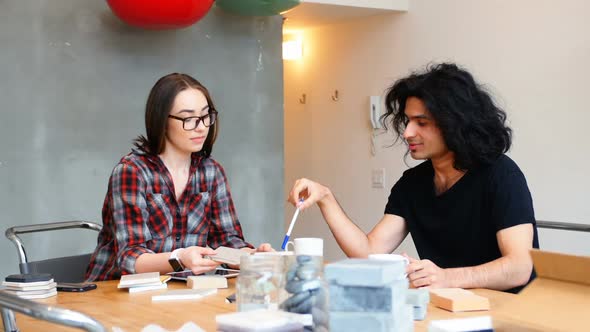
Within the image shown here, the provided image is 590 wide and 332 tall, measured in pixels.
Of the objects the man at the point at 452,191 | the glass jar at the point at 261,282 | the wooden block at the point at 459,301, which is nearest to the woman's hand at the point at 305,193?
the man at the point at 452,191

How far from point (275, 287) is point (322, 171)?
472 centimetres

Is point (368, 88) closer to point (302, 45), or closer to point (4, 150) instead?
point (302, 45)

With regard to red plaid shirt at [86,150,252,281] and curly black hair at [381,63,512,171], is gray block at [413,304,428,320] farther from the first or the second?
red plaid shirt at [86,150,252,281]

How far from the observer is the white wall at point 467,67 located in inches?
171

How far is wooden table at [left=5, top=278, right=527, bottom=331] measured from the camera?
5.80 feet

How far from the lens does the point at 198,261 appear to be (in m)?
2.31

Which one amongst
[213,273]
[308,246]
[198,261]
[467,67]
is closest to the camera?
[308,246]

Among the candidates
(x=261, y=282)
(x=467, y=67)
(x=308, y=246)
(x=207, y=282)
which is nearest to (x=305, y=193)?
(x=207, y=282)

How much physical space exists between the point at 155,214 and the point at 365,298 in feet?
4.83

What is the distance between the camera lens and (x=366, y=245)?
2727 mm

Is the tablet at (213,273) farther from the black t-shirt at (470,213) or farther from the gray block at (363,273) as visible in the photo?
the gray block at (363,273)

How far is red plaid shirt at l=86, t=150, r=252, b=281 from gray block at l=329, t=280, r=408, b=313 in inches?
52.6

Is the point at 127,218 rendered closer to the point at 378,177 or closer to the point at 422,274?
the point at 422,274

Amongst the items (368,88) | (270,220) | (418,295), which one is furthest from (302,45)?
(418,295)
